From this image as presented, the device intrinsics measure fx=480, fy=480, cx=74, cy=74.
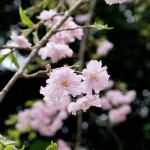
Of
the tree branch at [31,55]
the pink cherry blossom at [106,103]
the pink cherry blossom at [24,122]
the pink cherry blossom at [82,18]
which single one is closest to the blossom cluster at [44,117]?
the pink cherry blossom at [24,122]

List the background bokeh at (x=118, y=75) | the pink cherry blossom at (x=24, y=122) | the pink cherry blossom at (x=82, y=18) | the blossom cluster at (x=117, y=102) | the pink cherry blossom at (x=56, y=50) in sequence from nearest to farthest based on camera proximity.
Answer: the pink cherry blossom at (x=56, y=50)
the pink cherry blossom at (x=24, y=122)
the blossom cluster at (x=117, y=102)
the pink cherry blossom at (x=82, y=18)
the background bokeh at (x=118, y=75)

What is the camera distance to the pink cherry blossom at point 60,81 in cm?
123

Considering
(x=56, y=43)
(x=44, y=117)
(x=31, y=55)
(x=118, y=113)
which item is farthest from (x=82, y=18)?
(x=31, y=55)

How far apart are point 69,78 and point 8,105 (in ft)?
20.4

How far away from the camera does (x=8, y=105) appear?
7.37 metres

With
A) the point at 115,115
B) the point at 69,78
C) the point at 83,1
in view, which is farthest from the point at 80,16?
the point at 69,78

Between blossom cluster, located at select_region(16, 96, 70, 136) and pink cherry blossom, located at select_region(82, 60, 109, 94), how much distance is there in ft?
9.06

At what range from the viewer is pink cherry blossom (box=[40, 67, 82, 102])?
1233mm

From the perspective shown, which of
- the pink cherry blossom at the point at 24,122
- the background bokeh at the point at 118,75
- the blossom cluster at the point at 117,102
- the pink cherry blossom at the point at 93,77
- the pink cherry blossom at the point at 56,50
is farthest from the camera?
the background bokeh at the point at 118,75

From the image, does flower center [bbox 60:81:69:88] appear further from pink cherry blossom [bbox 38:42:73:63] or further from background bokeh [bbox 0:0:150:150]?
background bokeh [bbox 0:0:150:150]

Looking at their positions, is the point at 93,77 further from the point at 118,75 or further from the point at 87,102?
the point at 118,75

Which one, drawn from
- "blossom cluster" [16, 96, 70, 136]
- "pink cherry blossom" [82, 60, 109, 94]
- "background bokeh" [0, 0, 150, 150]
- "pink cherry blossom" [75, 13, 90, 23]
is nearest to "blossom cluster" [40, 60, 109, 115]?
"pink cherry blossom" [82, 60, 109, 94]

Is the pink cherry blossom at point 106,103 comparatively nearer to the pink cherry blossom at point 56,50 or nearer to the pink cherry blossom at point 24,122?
the pink cherry blossom at point 24,122

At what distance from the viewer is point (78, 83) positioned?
1.24 m
